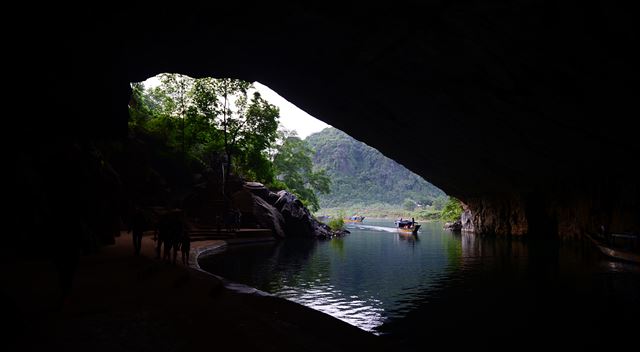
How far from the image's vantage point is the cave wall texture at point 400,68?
887 centimetres

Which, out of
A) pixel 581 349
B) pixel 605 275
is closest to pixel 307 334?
pixel 581 349

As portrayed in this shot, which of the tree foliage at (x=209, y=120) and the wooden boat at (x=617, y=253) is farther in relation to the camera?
the tree foliage at (x=209, y=120)

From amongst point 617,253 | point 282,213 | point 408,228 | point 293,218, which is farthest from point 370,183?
point 617,253

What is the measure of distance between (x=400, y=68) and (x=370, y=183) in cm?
16524

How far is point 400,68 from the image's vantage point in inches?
632

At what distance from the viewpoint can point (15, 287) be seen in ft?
24.1

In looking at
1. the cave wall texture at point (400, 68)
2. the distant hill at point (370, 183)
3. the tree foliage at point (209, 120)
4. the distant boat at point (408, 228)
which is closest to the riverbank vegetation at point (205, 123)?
the tree foliage at point (209, 120)

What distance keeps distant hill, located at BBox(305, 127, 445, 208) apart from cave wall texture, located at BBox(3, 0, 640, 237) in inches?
5254

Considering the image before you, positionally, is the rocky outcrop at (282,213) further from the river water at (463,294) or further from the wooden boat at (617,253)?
the wooden boat at (617,253)

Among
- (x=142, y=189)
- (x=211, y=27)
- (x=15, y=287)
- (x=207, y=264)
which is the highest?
(x=211, y=27)

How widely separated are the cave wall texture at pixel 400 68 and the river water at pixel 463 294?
7319mm

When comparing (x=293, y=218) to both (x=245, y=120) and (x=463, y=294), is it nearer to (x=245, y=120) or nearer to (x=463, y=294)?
(x=245, y=120)

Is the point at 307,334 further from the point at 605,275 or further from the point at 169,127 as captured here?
the point at 169,127

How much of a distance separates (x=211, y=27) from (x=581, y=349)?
16.6 meters
